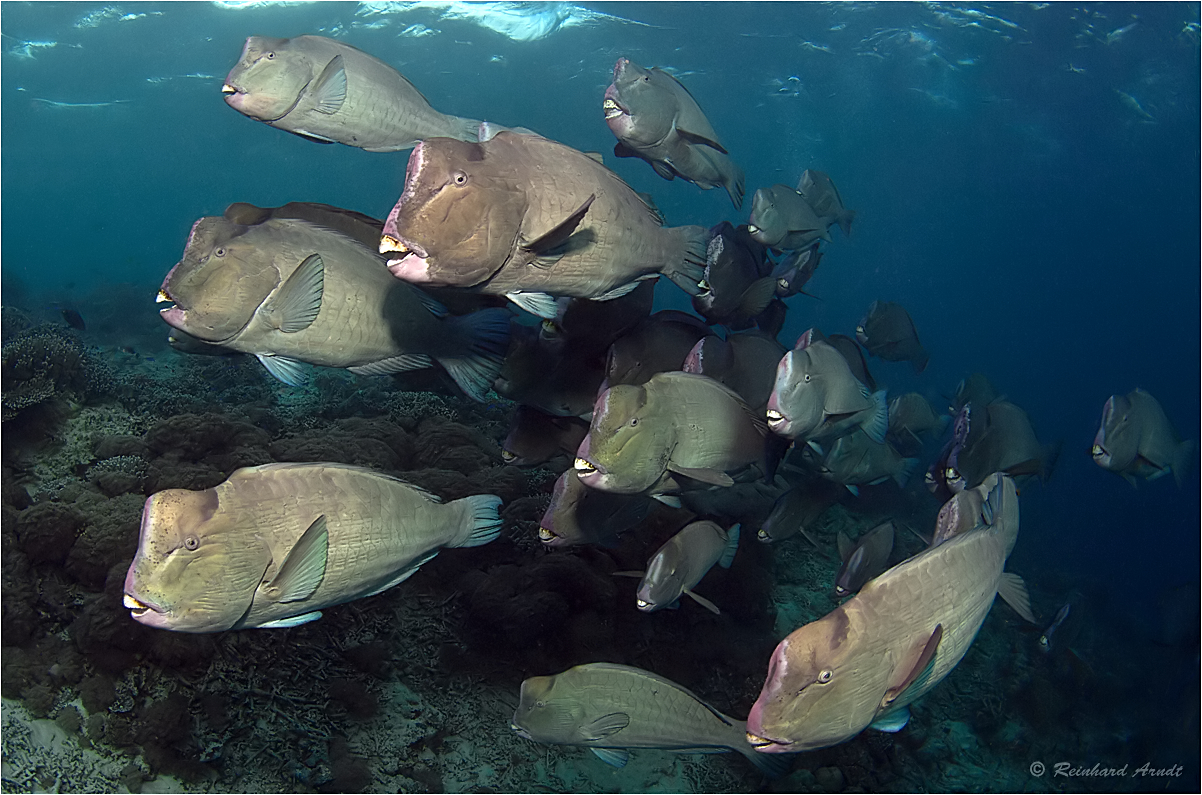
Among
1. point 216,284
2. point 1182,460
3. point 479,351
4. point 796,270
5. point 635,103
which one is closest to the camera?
point 216,284

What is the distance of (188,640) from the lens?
367cm

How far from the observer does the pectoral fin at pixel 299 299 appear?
2.06m

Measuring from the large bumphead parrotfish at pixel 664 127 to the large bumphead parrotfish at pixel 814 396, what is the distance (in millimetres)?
1491

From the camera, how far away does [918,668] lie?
1735 mm

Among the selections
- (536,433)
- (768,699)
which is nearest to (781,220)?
(536,433)

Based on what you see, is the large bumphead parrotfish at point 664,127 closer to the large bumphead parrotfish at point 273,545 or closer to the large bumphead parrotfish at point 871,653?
the large bumphead parrotfish at point 273,545

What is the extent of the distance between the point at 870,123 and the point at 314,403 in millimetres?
39321

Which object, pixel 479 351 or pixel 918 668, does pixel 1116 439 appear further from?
pixel 479 351

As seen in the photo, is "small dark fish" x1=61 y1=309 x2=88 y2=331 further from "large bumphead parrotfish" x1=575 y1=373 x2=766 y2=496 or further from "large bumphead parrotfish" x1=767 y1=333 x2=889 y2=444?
"large bumphead parrotfish" x1=767 y1=333 x2=889 y2=444

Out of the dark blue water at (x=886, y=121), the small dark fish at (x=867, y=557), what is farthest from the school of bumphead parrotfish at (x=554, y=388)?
the dark blue water at (x=886, y=121)

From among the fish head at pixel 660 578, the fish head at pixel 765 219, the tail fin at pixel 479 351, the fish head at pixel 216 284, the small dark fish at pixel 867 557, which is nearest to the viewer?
the fish head at pixel 216 284

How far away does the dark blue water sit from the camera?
24.0 metres

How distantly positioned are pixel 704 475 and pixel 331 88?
2.19m

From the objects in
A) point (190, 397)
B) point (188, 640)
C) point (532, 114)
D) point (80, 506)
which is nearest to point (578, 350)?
point (188, 640)
